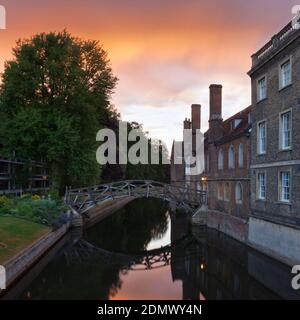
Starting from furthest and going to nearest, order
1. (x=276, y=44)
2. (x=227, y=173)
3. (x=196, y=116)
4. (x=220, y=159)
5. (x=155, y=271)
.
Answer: (x=196, y=116) < (x=220, y=159) < (x=227, y=173) < (x=276, y=44) < (x=155, y=271)

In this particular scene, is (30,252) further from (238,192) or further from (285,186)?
(238,192)

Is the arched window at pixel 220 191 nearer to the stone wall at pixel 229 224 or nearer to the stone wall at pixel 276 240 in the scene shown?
the stone wall at pixel 229 224

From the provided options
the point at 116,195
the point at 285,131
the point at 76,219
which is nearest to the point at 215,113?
the point at 116,195

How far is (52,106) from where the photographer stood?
102 ft

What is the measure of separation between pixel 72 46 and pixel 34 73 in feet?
14.0

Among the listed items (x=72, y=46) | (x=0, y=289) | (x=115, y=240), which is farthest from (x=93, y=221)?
(x=0, y=289)

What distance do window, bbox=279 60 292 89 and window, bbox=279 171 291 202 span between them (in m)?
4.18

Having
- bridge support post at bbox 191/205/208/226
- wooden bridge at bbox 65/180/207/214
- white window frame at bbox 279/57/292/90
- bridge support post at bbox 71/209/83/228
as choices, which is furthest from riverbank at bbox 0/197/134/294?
white window frame at bbox 279/57/292/90

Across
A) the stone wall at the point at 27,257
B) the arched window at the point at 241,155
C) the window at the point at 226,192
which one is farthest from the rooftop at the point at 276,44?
the stone wall at the point at 27,257

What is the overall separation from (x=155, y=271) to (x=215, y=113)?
1669 centimetres

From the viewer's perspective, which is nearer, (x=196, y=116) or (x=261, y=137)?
(x=261, y=137)

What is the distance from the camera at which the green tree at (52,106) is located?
2936 cm

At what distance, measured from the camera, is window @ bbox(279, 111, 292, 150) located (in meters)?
16.9

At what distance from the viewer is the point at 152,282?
15641mm
